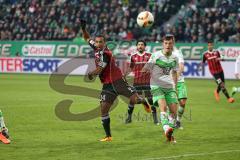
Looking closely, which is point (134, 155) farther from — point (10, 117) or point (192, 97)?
point (192, 97)

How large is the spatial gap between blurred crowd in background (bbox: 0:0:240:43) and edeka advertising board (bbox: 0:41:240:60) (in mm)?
539

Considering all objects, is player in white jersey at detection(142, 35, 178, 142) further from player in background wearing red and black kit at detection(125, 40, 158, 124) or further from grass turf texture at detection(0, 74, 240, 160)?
player in background wearing red and black kit at detection(125, 40, 158, 124)

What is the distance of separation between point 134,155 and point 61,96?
14.5 meters

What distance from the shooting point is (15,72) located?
39.9 metres

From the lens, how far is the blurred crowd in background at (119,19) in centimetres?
3622

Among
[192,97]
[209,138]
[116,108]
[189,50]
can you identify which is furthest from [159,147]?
[189,50]

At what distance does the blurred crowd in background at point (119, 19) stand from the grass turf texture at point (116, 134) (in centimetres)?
1314

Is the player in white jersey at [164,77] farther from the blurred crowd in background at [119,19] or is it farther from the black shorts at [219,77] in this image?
the blurred crowd in background at [119,19]

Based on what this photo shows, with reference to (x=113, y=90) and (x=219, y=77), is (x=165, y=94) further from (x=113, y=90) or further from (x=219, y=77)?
(x=219, y=77)

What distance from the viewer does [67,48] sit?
132ft

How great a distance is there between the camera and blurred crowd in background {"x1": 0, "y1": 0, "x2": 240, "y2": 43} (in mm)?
36219

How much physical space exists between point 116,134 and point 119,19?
1007 inches

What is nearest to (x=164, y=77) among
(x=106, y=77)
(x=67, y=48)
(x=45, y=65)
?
(x=106, y=77)

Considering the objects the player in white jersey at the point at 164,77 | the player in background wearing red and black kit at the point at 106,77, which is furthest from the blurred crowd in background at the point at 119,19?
the player in white jersey at the point at 164,77
